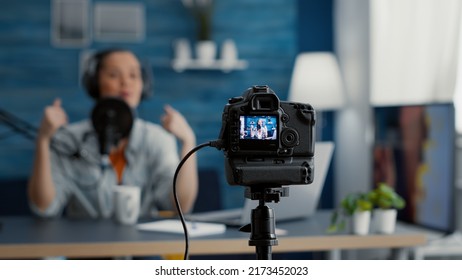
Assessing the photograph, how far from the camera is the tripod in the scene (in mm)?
915

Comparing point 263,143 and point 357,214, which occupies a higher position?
point 263,143

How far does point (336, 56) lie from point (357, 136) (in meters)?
0.62

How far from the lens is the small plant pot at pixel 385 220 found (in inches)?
89.4

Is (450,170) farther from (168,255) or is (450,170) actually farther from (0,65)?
(0,65)

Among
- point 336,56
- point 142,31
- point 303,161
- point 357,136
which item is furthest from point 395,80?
point 303,161

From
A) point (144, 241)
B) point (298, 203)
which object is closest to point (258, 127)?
point (144, 241)

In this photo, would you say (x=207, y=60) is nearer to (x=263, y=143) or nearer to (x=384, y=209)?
(x=384, y=209)

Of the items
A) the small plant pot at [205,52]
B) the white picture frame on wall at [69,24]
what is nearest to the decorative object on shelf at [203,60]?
the small plant pot at [205,52]

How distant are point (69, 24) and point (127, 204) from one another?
214 centimetres

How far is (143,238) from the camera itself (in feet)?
7.11

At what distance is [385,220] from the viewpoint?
89.7 inches

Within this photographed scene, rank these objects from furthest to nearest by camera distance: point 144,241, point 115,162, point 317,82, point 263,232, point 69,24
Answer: point 69,24 < point 317,82 < point 115,162 < point 144,241 < point 263,232

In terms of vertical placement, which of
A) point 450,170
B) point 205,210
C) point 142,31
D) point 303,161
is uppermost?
point 142,31
